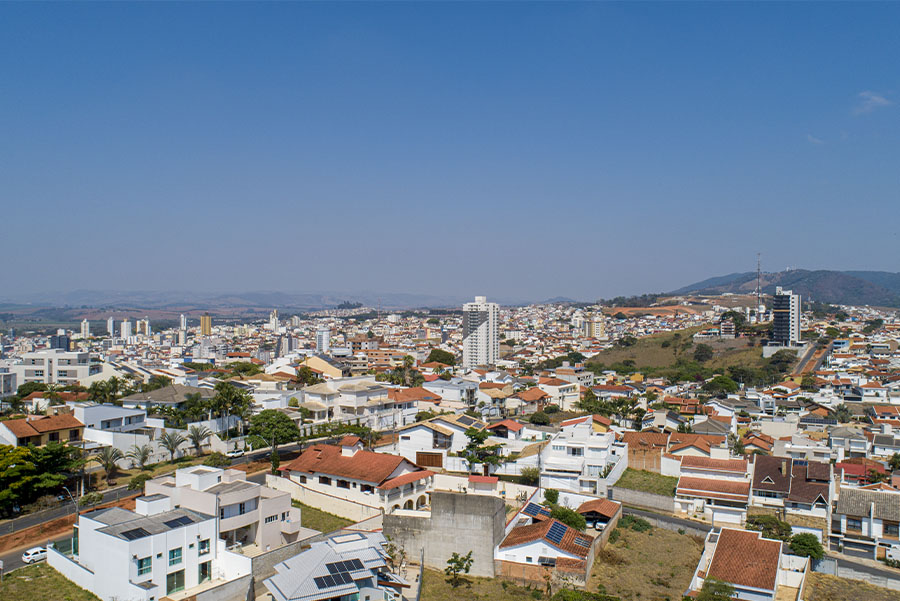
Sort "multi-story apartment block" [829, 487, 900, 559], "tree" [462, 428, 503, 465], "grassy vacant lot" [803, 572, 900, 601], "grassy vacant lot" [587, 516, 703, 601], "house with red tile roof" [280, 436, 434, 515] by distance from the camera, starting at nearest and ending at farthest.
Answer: "grassy vacant lot" [587, 516, 703, 601] → "grassy vacant lot" [803, 572, 900, 601] → "multi-story apartment block" [829, 487, 900, 559] → "house with red tile roof" [280, 436, 434, 515] → "tree" [462, 428, 503, 465]

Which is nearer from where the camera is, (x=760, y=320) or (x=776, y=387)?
(x=776, y=387)

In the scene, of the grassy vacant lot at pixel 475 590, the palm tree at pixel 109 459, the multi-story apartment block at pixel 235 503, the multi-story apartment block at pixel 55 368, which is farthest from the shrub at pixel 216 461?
the multi-story apartment block at pixel 55 368

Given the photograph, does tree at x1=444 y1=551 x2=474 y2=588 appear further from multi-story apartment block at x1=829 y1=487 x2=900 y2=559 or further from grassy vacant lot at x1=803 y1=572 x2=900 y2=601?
multi-story apartment block at x1=829 y1=487 x2=900 y2=559

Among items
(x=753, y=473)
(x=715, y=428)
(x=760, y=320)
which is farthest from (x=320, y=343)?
(x=753, y=473)

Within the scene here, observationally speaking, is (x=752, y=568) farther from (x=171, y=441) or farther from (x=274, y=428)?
(x=171, y=441)

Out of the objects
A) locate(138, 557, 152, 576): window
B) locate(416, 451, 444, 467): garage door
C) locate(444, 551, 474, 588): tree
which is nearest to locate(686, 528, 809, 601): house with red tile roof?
locate(444, 551, 474, 588): tree

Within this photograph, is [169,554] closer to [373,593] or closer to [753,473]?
[373,593]
